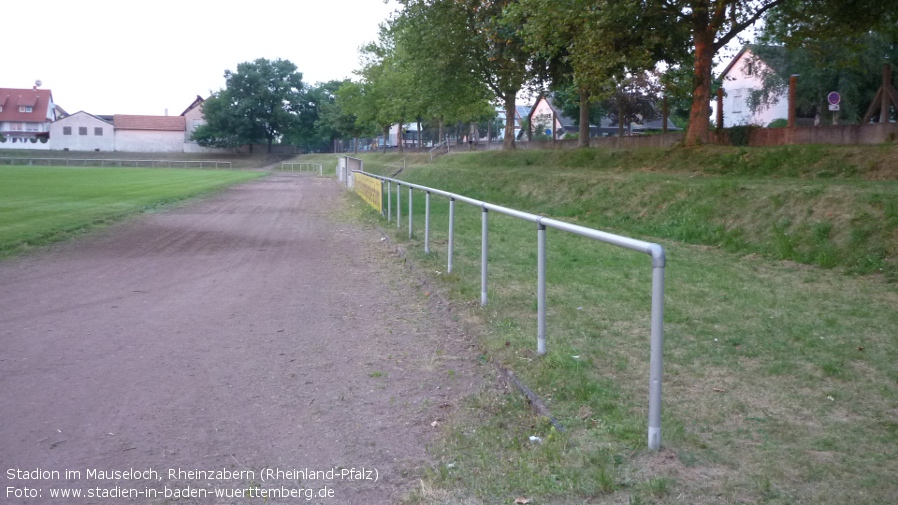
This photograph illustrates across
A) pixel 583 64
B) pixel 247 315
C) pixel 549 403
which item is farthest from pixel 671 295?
pixel 583 64

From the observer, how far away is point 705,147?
21.0m

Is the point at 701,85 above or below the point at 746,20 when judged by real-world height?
below

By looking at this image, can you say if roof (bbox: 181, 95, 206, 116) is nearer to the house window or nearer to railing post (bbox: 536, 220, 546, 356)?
the house window

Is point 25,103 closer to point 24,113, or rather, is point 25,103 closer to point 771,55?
point 24,113

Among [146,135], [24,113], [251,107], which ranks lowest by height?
[146,135]

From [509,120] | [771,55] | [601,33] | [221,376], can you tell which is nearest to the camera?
[221,376]

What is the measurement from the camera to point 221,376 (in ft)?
19.2

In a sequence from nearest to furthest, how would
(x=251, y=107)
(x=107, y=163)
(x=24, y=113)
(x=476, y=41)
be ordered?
(x=476, y=41), (x=107, y=163), (x=251, y=107), (x=24, y=113)

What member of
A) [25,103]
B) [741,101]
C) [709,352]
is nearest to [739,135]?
[709,352]

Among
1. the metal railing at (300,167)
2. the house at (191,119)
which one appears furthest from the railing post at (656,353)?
the house at (191,119)

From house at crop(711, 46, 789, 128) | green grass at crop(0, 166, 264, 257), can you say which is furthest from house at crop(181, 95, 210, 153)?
green grass at crop(0, 166, 264, 257)

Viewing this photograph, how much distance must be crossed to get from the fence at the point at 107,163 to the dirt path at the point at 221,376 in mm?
70642

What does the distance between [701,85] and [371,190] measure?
9715 millimetres

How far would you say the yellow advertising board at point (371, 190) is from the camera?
20816 mm
